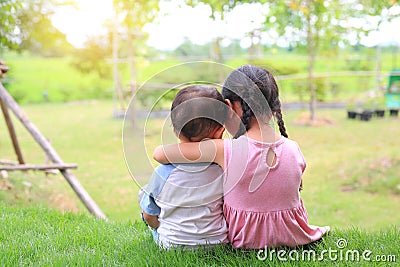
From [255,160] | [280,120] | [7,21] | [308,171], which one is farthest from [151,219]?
[308,171]

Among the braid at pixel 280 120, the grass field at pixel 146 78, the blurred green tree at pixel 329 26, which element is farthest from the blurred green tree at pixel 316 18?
the braid at pixel 280 120

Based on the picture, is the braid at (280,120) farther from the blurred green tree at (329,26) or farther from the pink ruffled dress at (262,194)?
the blurred green tree at (329,26)

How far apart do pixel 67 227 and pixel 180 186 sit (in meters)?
1.16

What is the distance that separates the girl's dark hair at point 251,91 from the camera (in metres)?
2.49

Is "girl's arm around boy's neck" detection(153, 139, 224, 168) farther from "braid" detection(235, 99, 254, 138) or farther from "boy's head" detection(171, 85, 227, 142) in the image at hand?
"braid" detection(235, 99, 254, 138)

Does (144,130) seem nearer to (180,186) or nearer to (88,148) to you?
(180,186)

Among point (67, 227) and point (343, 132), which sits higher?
point (67, 227)

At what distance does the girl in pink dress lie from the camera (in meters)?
2.48

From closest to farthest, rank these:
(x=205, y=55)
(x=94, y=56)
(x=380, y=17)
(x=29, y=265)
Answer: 1. (x=29, y=265)
2. (x=380, y=17)
3. (x=205, y=55)
4. (x=94, y=56)

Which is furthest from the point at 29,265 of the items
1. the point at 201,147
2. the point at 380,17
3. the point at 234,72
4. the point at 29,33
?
the point at 29,33

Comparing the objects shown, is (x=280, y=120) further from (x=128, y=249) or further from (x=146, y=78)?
(x=146, y=78)

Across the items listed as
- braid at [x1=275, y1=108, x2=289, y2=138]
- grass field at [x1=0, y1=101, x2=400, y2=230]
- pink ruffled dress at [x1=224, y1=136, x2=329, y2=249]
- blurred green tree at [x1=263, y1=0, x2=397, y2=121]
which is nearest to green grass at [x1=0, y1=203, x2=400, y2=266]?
pink ruffled dress at [x1=224, y1=136, x2=329, y2=249]

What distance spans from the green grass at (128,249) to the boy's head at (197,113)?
608 mm

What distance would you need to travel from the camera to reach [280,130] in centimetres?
271
